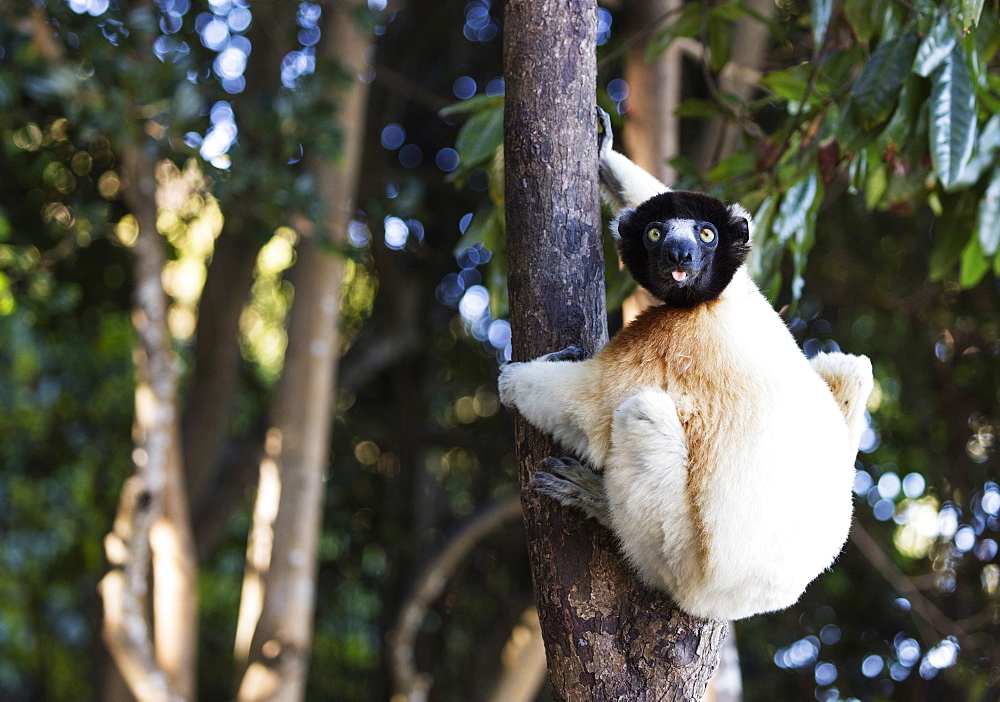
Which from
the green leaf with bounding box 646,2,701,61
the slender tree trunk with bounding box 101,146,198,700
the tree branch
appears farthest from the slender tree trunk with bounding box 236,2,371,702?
the green leaf with bounding box 646,2,701,61

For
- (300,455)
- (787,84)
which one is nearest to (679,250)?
(787,84)

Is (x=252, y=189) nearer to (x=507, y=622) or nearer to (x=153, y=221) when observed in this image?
(x=153, y=221)

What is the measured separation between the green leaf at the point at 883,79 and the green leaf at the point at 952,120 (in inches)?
4.8

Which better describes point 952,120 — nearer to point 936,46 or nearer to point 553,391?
point 936,46

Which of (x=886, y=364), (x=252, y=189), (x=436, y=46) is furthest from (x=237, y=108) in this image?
(x=886, y=364)

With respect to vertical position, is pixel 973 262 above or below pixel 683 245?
below

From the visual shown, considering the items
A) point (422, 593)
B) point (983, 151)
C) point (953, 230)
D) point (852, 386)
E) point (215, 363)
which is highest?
point (983, 151)

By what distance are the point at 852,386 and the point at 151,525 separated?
319cm

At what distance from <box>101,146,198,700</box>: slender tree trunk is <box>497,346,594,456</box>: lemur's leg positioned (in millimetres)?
2583

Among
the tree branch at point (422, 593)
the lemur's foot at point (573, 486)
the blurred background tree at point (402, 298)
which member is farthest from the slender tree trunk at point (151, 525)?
the lemur's foot at point (573, 486)

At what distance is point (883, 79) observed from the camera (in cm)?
243

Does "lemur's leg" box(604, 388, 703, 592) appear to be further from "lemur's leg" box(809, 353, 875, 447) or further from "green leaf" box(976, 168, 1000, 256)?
"green leaf" box(976, 168, 1000, 256)

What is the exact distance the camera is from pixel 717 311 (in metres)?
2.29

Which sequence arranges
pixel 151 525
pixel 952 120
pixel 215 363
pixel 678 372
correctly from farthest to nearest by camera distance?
pixel 215 363 < pixel 151 525 < pixel 952 120 < pixel 678 372
